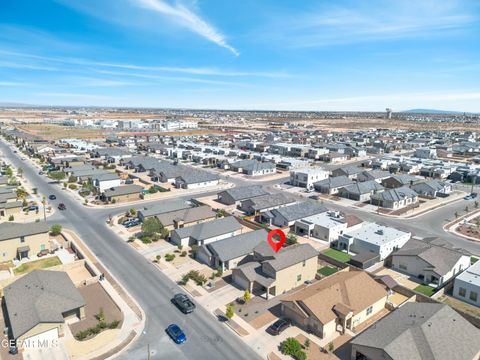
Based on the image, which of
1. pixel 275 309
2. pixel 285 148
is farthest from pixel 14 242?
pixel 285 148

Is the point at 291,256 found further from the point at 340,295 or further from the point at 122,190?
the point at 122,190

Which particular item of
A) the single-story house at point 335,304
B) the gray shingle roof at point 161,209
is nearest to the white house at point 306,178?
the gray shingle roof at point 161,209

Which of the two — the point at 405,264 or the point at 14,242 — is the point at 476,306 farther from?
the point at 14,242

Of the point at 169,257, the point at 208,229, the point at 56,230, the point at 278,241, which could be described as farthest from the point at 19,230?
the point at 278,241

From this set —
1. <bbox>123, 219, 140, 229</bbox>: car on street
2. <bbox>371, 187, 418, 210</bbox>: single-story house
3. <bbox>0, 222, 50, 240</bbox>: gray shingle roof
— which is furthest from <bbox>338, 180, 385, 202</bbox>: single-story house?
<bbox>0, 222, 50, 240</bbox>: gray shingle roof

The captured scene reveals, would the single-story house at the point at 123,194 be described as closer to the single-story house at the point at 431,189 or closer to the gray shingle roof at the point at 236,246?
the gray shingle roof at the point at 236,246

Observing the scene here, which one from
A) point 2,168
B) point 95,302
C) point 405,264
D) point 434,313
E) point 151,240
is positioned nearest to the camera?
point 434,313
